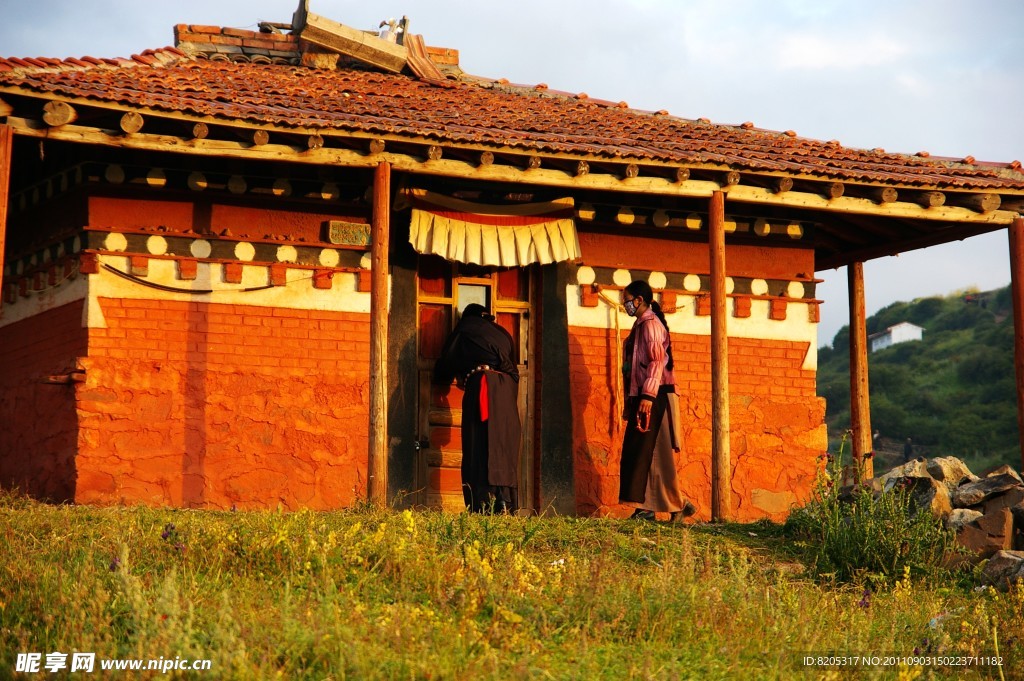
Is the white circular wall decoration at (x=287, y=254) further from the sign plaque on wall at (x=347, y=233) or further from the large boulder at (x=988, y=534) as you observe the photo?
the large boulder at (x=988, y=534)

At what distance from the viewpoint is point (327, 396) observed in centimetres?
1023

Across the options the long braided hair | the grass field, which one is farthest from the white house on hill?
the grass field

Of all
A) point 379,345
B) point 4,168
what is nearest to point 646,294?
point 379,345

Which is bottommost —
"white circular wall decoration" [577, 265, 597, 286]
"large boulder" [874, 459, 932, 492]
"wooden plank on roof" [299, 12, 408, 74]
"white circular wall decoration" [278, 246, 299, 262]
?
"large boulder" [874, 459, 932, 492]

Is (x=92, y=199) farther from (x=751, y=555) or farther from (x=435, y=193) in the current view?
(x=751, y=555)

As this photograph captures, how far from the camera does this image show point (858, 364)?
12727 millimetres

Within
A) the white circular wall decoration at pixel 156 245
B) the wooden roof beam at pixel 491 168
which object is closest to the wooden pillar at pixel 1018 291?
the wooden roof beam at pixel 491 168

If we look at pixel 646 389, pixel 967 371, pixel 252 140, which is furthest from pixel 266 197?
pixel 967 371

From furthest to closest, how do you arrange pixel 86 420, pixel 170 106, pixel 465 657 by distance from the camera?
1. pixel 86 420
2. pixel 170 106
3. pixel 465 657

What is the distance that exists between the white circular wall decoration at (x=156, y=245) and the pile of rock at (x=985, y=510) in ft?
19.5

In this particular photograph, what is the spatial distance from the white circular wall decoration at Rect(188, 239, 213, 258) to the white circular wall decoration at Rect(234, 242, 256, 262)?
213mm

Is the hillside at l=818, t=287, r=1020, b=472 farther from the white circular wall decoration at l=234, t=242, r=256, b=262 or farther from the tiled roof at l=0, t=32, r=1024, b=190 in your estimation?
the white circular wall decoration at l=234, t=242, r=256, b=262

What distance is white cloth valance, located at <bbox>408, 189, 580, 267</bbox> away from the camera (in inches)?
414

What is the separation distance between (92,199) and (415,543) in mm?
4796
